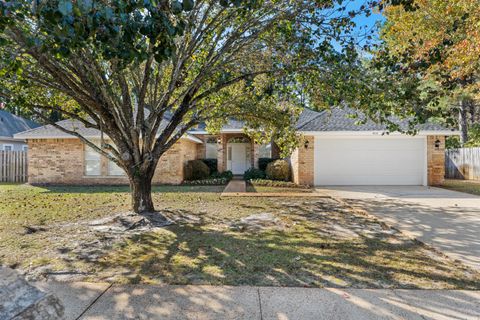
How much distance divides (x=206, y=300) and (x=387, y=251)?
3.23m

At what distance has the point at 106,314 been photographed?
2.93m

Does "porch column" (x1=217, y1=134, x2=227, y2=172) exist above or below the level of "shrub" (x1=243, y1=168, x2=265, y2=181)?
above

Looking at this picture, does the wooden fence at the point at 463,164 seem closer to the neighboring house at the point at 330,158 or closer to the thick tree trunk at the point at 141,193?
the neighboring house at the point at 330,158

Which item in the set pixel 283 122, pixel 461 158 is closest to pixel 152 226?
pixel 283 122

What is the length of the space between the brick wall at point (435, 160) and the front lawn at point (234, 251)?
8.47m

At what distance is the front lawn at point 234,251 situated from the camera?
3.82 m

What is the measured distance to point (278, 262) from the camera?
4.34m

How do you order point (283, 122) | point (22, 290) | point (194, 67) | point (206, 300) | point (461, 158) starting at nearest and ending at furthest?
point (22, 290)
point (206, 300)
point (194, 67)
point (283, 122)
point (461, 158)

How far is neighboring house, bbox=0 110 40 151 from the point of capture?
24047mm

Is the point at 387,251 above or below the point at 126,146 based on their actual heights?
below

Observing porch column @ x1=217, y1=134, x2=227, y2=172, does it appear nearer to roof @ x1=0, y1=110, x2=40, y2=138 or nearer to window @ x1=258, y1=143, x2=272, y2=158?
window @ x1=258, y1=143, x2=272, y2=158

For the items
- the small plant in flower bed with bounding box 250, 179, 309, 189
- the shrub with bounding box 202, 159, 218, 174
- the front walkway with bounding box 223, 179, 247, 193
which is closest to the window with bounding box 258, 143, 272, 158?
the shrub with bounding box 202, 159, 218, 174

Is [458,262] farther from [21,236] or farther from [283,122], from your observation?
[21,236]

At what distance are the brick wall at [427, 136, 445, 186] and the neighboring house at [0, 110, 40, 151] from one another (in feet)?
91.4
